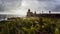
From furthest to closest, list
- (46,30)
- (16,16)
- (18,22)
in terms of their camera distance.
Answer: (16,16) → (18,22) → (46,30)

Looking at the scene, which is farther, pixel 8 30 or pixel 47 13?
pixel 47 13

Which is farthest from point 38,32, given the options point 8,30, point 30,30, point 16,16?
point 16,16

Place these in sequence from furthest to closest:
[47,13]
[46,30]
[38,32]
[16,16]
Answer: [47,13] < [16,16] < [46,30] < [38,32]

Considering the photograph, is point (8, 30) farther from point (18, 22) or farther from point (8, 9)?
point (8, 9)

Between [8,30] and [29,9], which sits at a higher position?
[29,9]

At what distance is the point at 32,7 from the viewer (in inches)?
153

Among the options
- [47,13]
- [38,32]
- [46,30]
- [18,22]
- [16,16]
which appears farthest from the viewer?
[47,13]

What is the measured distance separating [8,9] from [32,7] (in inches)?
24.2

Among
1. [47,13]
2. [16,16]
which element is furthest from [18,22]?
[47,13]

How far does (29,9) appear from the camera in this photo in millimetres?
3885

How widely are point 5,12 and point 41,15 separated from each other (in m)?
0.91

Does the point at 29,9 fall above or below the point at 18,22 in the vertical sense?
above

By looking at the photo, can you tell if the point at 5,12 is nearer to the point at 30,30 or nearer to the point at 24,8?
the point at 24,8

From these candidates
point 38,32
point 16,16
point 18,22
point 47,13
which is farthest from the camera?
point 47,13
